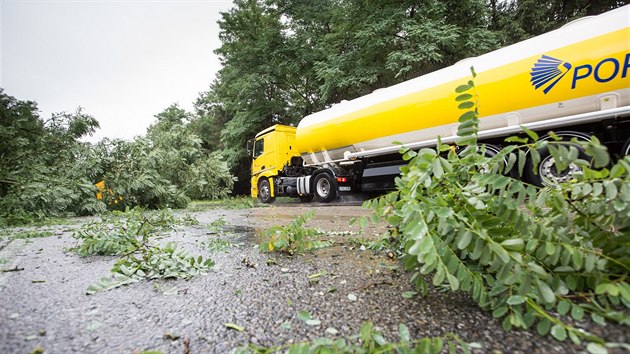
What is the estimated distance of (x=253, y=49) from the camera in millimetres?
16922

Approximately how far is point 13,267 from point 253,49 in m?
17.0

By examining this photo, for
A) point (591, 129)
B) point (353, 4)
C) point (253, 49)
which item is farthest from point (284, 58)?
point (591, 129)

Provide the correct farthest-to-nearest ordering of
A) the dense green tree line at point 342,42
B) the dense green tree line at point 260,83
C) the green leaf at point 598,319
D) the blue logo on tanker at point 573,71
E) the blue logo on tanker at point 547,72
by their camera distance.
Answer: the dense green tree line at point 342,42
the dense green tree line at point 260,83
the blue logo on tanker at point 547,72
the blue logo on tanker at point 573,71
the green leaf at point 598,319

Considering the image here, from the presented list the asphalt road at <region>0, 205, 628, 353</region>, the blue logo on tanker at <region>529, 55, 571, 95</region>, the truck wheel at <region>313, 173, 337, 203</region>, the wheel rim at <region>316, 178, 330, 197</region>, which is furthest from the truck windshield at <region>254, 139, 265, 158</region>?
the asphalt road at <region>0, 205, 628, 353</region>

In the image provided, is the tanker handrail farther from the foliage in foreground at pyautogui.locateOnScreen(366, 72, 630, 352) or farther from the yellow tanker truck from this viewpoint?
the foliage in foreground at pyautogui.locateOnScreen(366, 72, 630, 352)

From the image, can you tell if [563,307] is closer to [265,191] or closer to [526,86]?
[526,86]

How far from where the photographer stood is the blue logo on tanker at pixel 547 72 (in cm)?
479

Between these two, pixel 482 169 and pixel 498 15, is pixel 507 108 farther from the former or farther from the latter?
pixel 498 15

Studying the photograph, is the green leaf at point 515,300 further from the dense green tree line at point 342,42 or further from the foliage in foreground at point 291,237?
the dense green tree line at point 342,42

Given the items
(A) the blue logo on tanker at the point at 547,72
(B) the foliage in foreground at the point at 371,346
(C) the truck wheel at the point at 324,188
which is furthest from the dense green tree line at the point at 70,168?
(A) the blue logo on tanker at the point at 547,72

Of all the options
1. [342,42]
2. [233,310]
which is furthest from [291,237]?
[342,42]

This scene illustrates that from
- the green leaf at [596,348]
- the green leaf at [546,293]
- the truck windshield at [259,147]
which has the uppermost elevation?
the truck windshield at [259,147]

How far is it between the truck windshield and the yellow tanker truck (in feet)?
13.9

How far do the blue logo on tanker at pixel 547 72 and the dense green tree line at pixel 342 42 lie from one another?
6282mm
